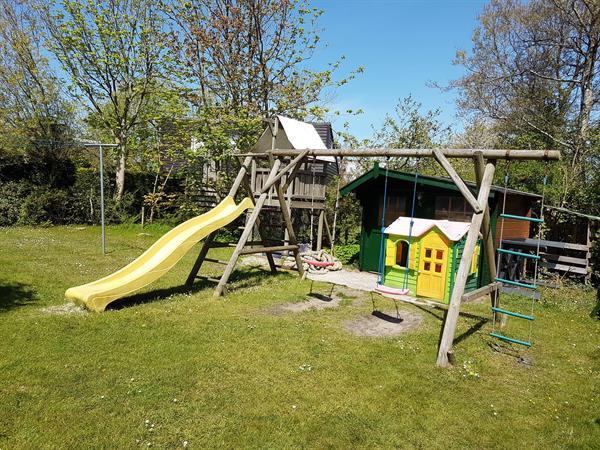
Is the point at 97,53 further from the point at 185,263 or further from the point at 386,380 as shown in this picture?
the point at 386,380

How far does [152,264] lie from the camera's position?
823 centimetres

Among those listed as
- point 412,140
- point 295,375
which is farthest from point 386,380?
point 412,140

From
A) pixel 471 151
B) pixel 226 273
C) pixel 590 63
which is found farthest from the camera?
pixel 590 63

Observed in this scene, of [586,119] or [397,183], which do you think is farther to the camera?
[586,119]

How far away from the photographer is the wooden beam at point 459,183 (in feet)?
20.3

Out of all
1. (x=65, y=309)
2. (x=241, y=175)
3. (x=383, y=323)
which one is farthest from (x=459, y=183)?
(x=65, y=309)

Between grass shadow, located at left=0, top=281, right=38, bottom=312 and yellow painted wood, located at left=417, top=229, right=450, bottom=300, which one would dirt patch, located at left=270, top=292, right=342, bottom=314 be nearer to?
yellow painted wood, located at left=417, top=229, right=450, bottom=300

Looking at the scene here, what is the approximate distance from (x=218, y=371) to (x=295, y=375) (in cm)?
96

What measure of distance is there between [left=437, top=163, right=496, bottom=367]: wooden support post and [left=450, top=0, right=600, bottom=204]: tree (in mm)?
11344

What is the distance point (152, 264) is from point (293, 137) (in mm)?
6902

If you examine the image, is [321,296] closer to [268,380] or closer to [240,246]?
[240,246]

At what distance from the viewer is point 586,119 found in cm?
1539

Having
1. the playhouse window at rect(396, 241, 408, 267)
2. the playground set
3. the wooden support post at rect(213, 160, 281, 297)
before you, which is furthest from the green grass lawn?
the playhouse window at rect(396, 241, 408, 267)

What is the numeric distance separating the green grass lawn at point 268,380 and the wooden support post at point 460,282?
0.30m
